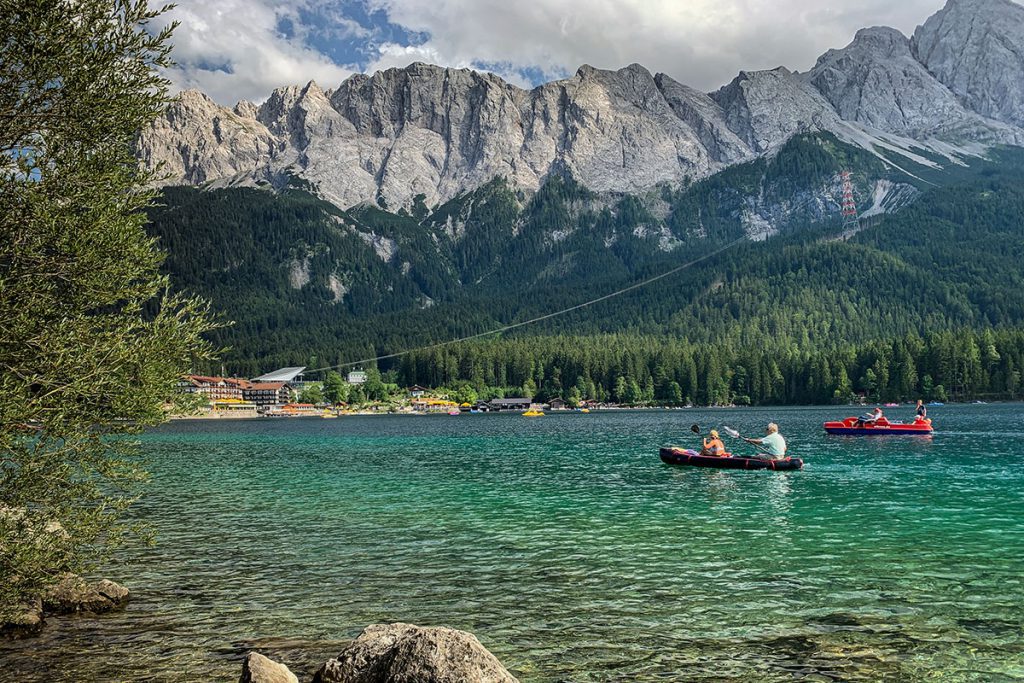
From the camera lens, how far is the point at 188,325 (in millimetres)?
20344

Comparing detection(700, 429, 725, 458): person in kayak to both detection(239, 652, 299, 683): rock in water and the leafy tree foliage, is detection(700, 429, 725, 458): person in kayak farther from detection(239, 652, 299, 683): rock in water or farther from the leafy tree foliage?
detection(239, 652, 299, 683): rock in water

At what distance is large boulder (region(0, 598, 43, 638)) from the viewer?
69.8 ft

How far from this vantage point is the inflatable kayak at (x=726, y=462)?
61781mm

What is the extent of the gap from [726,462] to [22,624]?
5362cm

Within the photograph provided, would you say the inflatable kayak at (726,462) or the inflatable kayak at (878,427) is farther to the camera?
the inflatable kayak at (878,427)

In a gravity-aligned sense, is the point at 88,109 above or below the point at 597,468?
above

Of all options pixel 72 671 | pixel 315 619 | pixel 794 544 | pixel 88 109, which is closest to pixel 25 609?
pixel 72 671

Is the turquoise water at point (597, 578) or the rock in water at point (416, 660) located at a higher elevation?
the rock in water at point (416, 660)

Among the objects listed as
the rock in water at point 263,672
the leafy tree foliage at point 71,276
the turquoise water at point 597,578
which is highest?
the leafy tree foliage at point 71,276

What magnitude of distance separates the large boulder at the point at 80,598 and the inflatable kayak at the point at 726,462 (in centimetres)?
4990

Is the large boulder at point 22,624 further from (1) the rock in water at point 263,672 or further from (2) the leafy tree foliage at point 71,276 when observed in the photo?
(1) the rock in water at point 263,672

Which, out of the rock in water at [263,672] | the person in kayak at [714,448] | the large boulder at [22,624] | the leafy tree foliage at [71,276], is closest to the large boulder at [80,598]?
the large boulder at [22,624]

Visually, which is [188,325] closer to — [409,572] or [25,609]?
[25,609]

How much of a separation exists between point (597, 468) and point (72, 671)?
53.4m
